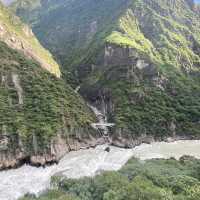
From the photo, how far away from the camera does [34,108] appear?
5354 inches

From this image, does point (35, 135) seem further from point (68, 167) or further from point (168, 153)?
point (168, 153)

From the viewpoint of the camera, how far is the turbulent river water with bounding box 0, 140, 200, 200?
96062mm

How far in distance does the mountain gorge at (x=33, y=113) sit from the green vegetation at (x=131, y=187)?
36013 millimetres

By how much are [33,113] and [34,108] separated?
3053 mm

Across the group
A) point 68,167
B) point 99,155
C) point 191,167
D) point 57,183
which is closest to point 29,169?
point 68,167

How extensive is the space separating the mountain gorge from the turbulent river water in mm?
3868

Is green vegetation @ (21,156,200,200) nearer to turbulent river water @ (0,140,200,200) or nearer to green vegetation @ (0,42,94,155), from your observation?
turbulent river water @ (0,140,200,200)

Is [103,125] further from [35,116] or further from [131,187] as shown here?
[131,187]

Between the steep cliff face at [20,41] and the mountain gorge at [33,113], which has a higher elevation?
the steep cliff face at [20,41]

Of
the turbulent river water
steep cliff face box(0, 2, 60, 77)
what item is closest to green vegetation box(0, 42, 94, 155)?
the turbulent river water

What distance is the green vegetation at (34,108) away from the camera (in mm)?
120438

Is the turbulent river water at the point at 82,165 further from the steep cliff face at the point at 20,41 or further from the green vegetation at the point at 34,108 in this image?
the steep cliff face at the point at 20,41

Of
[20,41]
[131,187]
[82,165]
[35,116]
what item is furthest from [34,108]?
[131,187]

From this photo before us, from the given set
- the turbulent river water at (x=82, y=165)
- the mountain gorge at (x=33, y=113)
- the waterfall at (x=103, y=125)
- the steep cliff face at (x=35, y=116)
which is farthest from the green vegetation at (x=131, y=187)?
the waterfall at (x=103, y=125)
